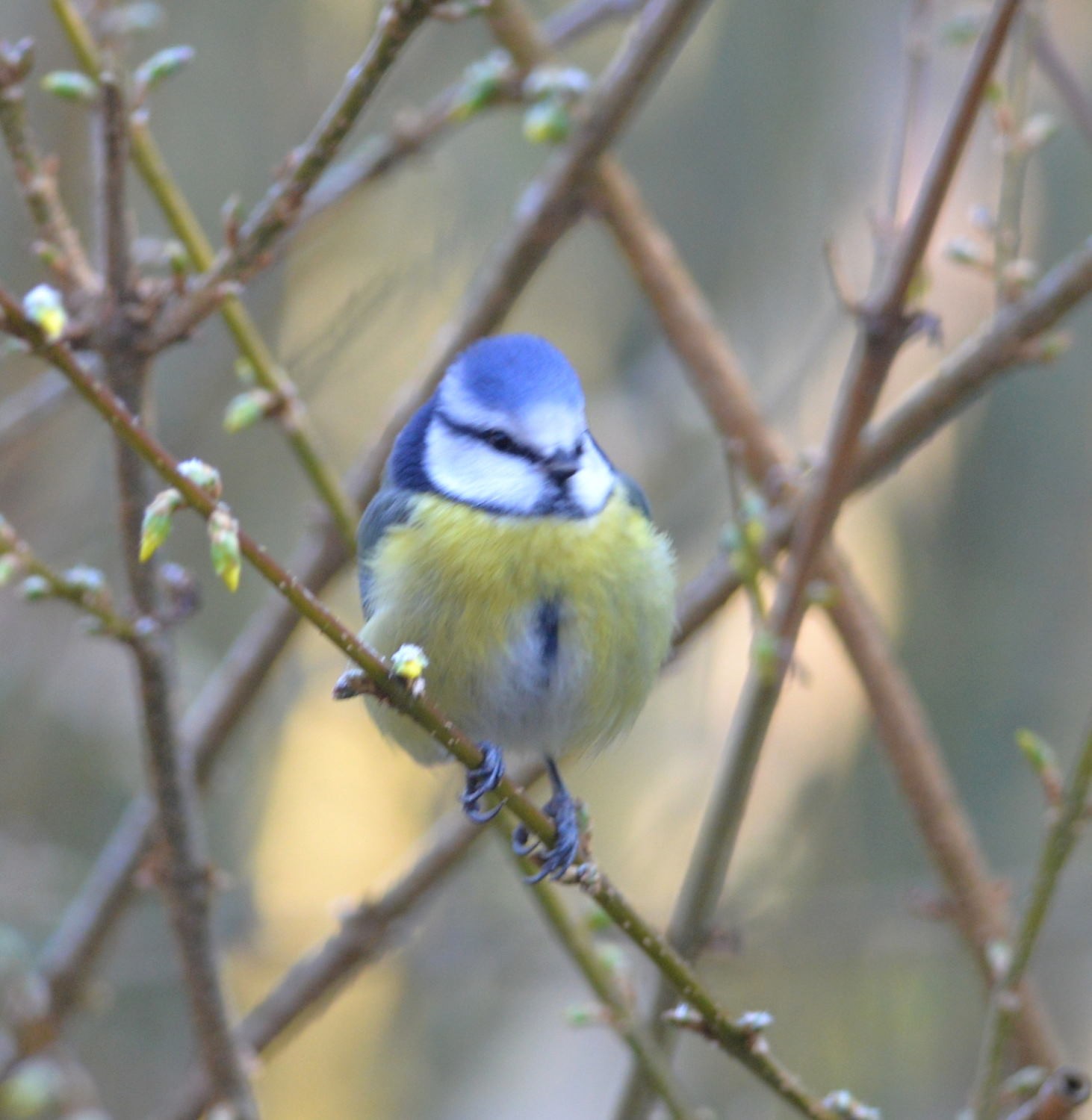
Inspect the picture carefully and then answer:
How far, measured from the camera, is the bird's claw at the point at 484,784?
1695 millimetres

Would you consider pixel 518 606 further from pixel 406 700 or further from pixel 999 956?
pixel 999 956

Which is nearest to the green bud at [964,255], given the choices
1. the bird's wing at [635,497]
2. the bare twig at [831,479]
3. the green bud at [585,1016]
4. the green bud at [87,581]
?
the bare twig at [831,479]

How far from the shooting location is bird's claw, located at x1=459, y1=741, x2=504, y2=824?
1.70 meters

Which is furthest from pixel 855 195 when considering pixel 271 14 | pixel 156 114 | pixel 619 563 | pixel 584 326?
pixel 619 563

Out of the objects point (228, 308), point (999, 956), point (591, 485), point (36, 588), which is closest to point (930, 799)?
point (999, 956)

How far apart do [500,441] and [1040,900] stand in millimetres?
890

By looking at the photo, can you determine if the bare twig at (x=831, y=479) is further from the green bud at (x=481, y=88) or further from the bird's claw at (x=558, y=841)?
the green bud at (x=481, y=88)

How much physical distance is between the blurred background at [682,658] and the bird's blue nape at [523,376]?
5.21 ft

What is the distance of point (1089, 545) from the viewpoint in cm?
→ 457

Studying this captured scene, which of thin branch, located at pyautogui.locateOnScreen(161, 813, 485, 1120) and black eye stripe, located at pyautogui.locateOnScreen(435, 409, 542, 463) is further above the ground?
black eye stripe, located at pyautogui.locateOnScreen(435, 409, 542, 463)

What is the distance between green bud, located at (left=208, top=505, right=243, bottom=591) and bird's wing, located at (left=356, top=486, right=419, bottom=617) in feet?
2.74

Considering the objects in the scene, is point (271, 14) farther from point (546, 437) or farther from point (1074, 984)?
point (1074, 984)

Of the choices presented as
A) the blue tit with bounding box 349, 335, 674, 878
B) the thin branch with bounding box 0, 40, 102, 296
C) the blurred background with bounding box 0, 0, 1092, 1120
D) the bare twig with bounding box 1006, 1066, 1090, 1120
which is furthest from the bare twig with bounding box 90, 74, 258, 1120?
the blurred background with bounding box 0, 0, 1092, 1120

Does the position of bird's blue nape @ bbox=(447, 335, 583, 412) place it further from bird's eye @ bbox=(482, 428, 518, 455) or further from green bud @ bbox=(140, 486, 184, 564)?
green bud @ bbox=(140, 486, 184, 564)
